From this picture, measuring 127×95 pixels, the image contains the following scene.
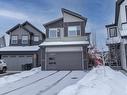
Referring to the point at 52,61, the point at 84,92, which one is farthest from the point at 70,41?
the point at 84,92

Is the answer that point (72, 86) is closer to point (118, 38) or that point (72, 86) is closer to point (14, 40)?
point (118, 38)

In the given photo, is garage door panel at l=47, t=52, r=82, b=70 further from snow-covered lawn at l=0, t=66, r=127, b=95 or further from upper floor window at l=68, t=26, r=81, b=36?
snow-covered lawn at l=0, t=66, r=127, b=95

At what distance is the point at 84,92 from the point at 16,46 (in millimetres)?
27007

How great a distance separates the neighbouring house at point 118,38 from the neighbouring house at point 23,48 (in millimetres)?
12198

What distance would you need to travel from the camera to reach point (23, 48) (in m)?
32.7

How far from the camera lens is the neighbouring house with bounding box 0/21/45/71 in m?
31.4

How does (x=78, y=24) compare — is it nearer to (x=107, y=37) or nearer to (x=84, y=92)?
(x=107, y=37)

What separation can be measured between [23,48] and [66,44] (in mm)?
9319

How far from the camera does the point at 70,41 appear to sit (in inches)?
1115

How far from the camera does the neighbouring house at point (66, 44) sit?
26.8m

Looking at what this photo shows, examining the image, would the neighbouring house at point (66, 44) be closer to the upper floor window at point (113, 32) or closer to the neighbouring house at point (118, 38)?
the neighbouring house at point (118, 38)

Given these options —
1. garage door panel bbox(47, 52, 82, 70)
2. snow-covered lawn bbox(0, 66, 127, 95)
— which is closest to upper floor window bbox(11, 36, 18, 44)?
garage door panel bbox(47, 52, 82, 70)

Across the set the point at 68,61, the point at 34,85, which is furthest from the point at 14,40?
the point at 34,85

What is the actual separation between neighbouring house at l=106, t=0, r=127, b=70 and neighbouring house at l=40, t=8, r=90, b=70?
4.58m
